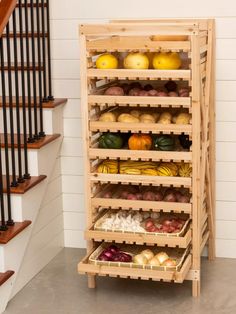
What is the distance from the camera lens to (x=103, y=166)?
152 inches

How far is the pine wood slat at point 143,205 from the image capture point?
371 cm

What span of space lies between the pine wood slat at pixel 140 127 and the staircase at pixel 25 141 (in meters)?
0.44

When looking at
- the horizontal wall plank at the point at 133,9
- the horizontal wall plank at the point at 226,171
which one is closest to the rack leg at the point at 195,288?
the horizontal wall plank at the point at 226,171

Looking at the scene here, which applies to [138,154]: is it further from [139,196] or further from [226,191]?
[226,191]

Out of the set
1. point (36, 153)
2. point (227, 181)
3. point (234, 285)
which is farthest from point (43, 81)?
point (234, 285)

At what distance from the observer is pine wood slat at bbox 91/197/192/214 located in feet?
12.2

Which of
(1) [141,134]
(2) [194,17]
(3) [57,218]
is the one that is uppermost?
(2) [194,17]

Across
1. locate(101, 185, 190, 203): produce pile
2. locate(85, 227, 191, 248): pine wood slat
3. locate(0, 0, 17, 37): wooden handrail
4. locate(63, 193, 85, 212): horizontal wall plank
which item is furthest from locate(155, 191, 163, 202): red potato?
locate(0, 0, 17, 37): wooden handrail

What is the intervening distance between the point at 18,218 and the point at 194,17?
1660mm

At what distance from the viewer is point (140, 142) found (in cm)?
373

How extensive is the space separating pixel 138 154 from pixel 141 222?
1.45ft

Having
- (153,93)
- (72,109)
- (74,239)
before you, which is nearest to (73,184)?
(74,239)

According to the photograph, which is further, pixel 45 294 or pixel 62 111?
pixel 62 111

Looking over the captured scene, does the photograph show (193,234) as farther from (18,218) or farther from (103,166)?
(18,218)
